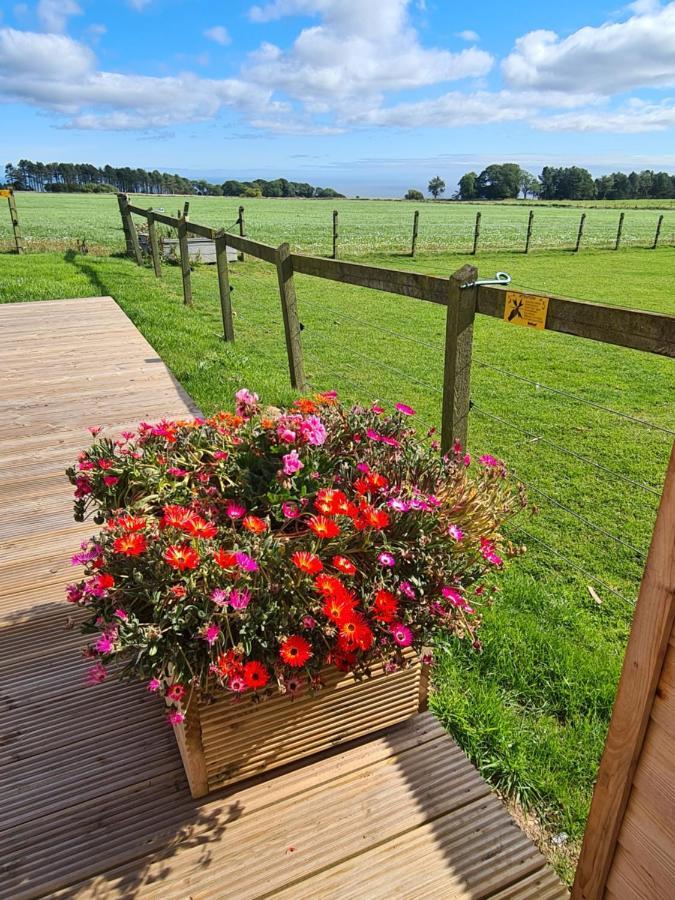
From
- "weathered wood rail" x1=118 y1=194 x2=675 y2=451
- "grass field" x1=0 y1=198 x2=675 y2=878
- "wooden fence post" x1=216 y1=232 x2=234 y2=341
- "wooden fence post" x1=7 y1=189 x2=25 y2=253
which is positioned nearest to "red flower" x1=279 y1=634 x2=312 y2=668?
"grass field" x1=0 y1=198 x2=675 y2=878

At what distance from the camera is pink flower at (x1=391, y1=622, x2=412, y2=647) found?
4.75 feet

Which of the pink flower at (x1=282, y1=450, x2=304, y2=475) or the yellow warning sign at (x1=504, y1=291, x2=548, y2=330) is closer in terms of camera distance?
the pink flower at (x1=282, y1=450, x2=304, y2=475)

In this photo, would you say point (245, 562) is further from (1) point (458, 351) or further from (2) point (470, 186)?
(2) point (470, 186)

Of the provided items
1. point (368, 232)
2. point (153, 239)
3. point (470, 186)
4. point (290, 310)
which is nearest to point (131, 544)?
point (290, 310)

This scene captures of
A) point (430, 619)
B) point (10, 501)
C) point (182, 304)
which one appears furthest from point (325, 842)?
point (182, 304)

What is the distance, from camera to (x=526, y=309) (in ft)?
7.85

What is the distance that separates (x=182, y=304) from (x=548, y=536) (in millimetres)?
6868

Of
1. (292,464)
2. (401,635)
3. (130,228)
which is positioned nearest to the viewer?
(401,635)

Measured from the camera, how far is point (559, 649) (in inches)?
88.5

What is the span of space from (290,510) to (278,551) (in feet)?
0.57

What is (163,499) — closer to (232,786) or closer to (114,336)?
(232,786)

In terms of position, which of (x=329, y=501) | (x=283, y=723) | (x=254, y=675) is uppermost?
(x=329, y=501)

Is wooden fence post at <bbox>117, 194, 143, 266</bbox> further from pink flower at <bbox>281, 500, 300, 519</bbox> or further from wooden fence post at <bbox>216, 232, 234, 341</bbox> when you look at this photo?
pink flower at <bbox>281, 500, 300, 519</bbox>

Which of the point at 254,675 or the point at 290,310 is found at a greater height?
the point at 290,310
